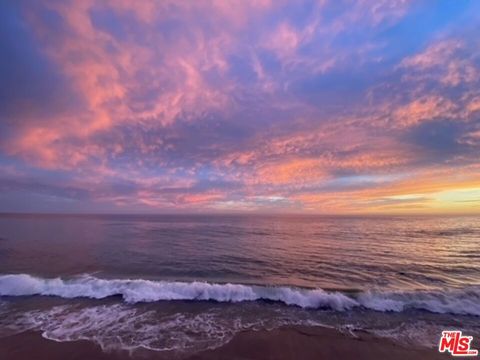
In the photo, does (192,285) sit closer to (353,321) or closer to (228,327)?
(228,327)

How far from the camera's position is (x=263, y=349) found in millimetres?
8406

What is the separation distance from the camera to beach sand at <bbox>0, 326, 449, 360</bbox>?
26.2 feet

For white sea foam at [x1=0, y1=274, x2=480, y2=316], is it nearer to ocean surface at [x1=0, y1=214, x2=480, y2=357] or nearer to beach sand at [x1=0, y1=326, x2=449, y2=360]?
ocean surface at [x1=0, y1=214, x2=480, y2=357]

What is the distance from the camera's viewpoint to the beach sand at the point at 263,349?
8.00 metres

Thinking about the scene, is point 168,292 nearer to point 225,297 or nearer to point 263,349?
point 225,297

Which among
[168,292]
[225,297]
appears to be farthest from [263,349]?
[168,292]

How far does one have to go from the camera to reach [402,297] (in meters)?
13.1

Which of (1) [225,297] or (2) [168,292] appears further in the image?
(2) [168,292]

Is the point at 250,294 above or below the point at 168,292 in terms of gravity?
below

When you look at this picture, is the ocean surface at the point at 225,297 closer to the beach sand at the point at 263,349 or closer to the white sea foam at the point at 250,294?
the white sea foam at the point at 250,294

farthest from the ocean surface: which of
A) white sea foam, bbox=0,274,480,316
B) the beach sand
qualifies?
the beach sand

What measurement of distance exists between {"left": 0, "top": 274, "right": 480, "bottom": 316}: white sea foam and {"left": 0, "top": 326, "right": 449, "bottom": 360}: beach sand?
328 centimetres

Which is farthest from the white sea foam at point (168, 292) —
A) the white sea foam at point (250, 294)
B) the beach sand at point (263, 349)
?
the beach sand at point (263, 349)

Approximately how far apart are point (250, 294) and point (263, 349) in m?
5.18
